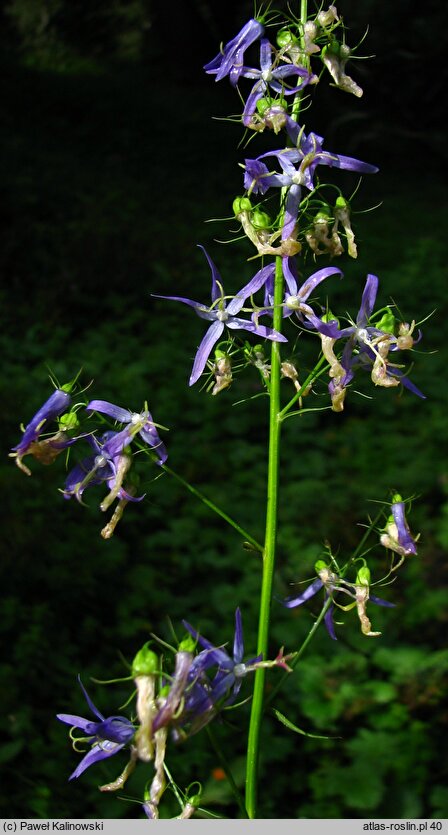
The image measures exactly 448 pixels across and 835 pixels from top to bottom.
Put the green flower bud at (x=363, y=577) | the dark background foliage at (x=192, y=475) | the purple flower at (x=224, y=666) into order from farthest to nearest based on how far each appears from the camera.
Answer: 1. the dark background foliage at (x=192, y=475)
2. the green flower bud at (x=363, y=577)
3. the purple flower at (x=224, y=666)

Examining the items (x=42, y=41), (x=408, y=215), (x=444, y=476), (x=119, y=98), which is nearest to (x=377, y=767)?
(x=444, y=476)

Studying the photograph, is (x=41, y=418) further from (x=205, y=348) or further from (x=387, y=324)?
(x=387, y=324)

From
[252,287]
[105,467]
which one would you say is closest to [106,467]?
[105,467]

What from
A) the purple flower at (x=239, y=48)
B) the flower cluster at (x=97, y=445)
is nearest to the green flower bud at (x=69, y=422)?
the flower cluster at (x=97, y=445)

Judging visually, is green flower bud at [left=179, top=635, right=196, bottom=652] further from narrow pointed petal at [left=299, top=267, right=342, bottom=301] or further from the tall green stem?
narrow pointed petal at [left=299, top=267, right=342, bottom=301]

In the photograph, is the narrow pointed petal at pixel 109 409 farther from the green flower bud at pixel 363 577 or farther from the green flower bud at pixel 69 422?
the green flower bud at pixel 363 577

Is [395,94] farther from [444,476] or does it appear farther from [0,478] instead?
[0,478]
